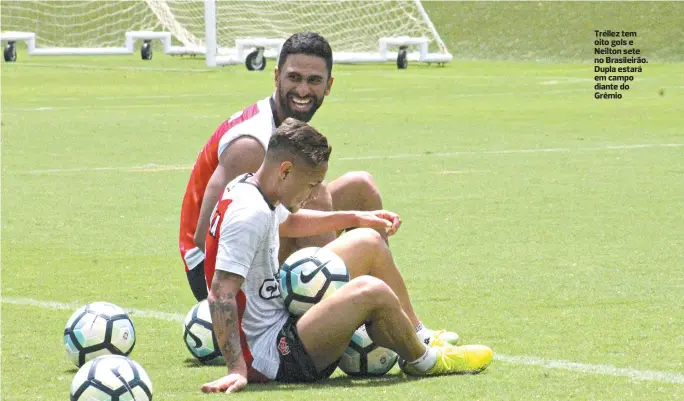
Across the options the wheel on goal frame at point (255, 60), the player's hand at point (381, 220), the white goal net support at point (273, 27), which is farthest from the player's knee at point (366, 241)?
the white goal net support at point (273, 27)

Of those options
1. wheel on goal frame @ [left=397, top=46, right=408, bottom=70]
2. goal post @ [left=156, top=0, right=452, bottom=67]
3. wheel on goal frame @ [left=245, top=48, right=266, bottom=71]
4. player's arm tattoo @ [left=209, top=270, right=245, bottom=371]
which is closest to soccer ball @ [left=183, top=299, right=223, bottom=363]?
player's arm tattoo @ [left=209, top=270, right=245, bottom=371]

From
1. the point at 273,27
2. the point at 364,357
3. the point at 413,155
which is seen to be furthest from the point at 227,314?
the point at 273,27

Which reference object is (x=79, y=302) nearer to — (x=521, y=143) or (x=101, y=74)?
(x=521, y=143)

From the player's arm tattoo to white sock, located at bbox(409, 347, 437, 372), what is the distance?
82cm

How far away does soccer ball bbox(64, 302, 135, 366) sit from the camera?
644cm

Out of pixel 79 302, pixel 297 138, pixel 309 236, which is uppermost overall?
pixel 297 138

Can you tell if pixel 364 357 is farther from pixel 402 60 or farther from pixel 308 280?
pixel 402 60

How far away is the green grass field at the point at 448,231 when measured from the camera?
633cm

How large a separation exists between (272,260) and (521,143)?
12.3m

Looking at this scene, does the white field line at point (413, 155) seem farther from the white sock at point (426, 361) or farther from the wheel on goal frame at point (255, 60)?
the wheel on goal frame at point (255, 60)

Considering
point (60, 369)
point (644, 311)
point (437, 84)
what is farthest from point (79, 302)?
point (437, 84)

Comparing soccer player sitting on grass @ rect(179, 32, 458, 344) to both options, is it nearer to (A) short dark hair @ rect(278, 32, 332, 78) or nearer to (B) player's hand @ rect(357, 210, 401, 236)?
(A) short dark hair @ rect(278, 32, 332, 78)

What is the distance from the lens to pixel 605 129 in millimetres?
19953

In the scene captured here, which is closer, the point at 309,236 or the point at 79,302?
the point at 309,236
